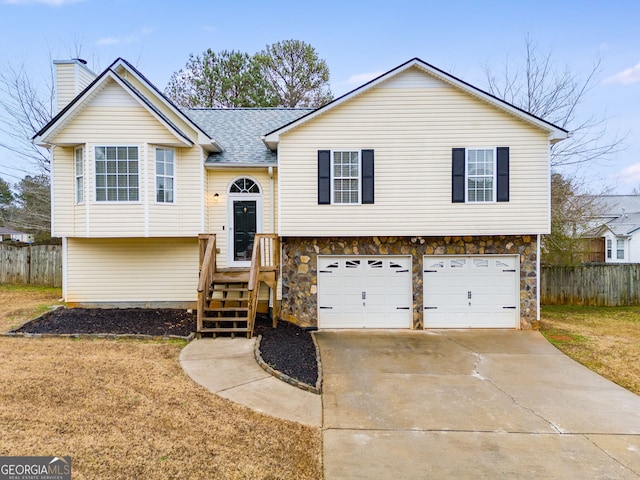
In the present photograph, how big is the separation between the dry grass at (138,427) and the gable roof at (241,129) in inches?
244

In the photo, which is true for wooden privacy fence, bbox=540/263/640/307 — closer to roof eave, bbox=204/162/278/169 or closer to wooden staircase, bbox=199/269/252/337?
roof eave, bbox=204/162/278/169

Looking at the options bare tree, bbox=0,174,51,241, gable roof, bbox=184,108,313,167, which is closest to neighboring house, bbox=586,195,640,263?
gable roof, bbox=184,108,313,167

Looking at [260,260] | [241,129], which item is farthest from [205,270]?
[241,129]

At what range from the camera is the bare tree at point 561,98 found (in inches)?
565

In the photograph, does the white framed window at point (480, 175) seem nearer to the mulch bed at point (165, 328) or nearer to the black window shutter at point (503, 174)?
the black window shutter at point (503, 174)

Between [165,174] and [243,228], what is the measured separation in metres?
2.51

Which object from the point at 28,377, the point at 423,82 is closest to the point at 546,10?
the point at 423,82

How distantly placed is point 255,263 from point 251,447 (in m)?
5.17

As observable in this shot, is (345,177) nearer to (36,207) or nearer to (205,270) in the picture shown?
(205,270)

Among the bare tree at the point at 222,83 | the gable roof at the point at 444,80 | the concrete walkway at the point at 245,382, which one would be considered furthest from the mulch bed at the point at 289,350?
the bare tree at the point at 222,83

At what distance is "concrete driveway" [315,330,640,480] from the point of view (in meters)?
3.86

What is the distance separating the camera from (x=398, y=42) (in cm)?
1666

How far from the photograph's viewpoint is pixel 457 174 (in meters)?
9.54

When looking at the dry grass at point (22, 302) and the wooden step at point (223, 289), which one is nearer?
the wooden step at point (223, 289)
